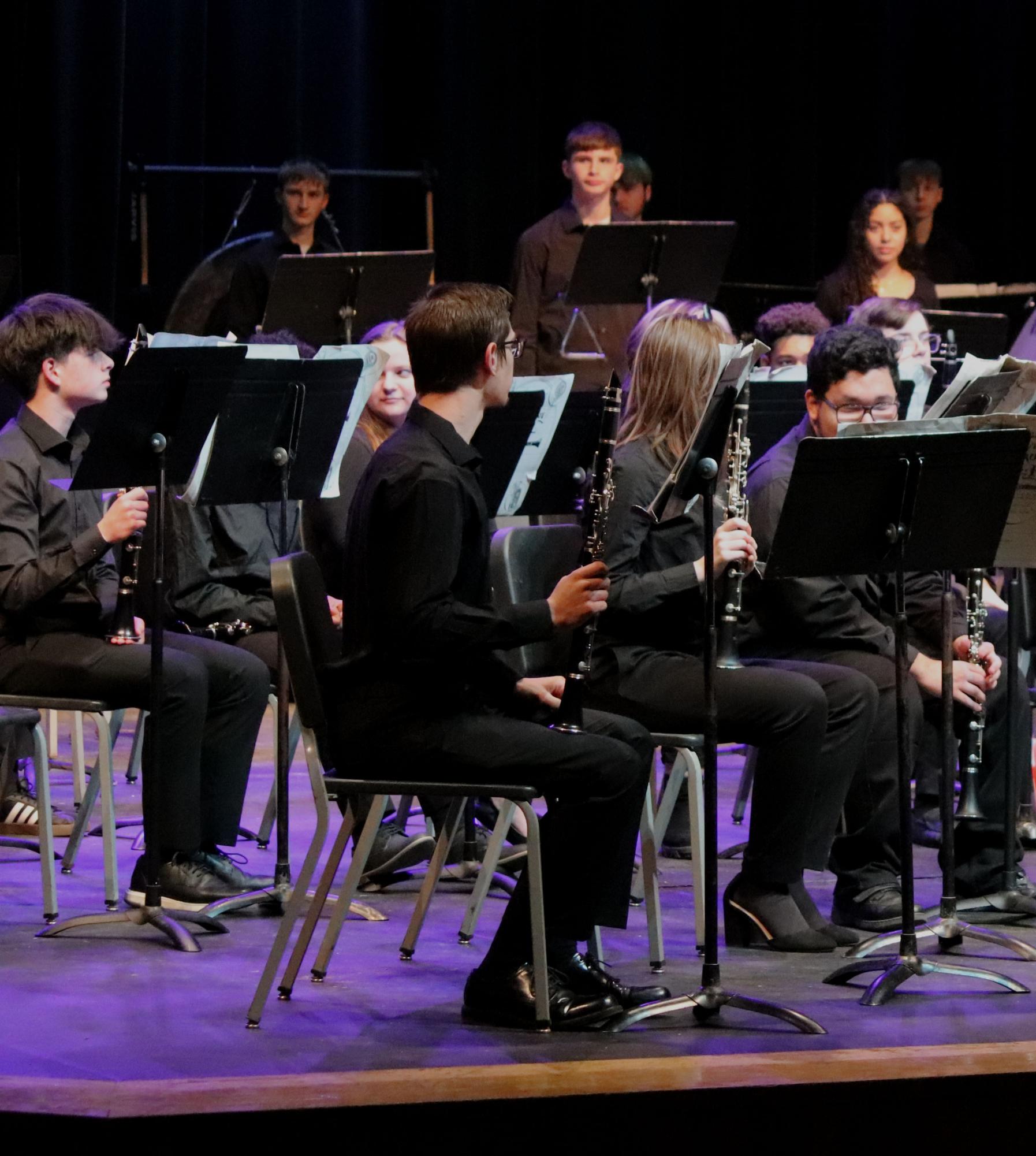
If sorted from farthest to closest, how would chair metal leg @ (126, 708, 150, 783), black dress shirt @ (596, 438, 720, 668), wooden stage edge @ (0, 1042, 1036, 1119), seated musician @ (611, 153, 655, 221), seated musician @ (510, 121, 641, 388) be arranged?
seated musician @ (611, 153, 655, 221)
seated musician @ (510, 121, 641, 388)
chair metal leg @ (126, 708, 150, 783)
black dress shirt @ (596, 438, 720, 668)
wooden stage edge @ (0, 1042, 1036, 1119)

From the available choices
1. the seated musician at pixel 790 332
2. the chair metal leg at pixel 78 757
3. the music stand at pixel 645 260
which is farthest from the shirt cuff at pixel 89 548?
the music stand at pixel 645 260

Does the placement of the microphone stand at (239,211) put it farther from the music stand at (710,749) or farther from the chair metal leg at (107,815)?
the music stand at (710,749)

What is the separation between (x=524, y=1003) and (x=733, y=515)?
44.4 inches

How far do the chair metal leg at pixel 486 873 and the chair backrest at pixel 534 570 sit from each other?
296 mm

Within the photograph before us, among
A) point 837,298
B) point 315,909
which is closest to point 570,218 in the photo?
point 837,298

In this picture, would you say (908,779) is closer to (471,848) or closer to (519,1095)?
(519,1095)

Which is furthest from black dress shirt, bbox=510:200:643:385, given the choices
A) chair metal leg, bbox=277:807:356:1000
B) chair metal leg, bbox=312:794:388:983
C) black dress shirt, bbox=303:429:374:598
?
chair metal leg, bbox=277:807:356:1000

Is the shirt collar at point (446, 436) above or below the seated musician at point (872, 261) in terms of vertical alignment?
below

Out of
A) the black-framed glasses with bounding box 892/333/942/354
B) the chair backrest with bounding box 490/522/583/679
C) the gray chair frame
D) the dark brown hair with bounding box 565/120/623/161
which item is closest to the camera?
the gray chair frame

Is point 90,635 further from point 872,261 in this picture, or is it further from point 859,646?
point 872,261

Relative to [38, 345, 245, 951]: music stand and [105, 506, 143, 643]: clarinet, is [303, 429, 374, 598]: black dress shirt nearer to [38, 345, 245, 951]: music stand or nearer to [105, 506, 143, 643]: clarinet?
[105, 506, 143, 643]: clarinet

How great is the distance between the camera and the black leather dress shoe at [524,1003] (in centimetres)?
338

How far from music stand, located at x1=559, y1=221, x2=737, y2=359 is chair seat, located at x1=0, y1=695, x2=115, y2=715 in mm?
3070

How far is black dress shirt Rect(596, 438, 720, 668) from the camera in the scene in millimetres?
3918
